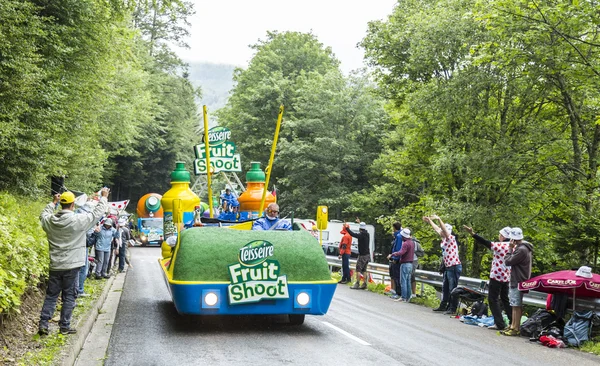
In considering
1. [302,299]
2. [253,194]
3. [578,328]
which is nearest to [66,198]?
[302,299]

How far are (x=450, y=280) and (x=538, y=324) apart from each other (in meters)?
3.72

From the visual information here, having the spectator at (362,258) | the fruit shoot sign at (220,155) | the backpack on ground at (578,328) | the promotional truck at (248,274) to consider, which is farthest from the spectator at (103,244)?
the backpack on ground at (578,328)

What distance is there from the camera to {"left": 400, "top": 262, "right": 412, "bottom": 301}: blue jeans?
16406 millimetres

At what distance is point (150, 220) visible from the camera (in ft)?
147

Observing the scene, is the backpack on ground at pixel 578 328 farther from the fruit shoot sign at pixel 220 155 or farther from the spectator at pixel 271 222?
the fruit shoot sign at pixel 220 155

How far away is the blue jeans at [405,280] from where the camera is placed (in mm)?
16406

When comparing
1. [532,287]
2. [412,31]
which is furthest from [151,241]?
[532,287]

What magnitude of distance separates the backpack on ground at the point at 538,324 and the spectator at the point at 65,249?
23.2 ft

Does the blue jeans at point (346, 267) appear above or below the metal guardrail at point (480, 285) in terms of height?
below

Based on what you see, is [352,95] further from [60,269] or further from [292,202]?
[60,269]

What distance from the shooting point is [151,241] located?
150 ft

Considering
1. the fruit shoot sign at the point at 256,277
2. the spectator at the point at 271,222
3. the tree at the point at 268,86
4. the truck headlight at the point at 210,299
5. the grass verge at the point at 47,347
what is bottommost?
the grass verge at the point at 47,347

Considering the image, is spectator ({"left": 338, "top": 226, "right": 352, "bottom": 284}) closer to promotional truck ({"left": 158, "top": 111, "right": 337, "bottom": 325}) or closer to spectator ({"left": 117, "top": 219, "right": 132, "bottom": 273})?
spectator ({"left": 117, "top": 219, "right": 132, "bottom": 273})

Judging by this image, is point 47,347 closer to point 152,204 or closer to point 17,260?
point 17,260
